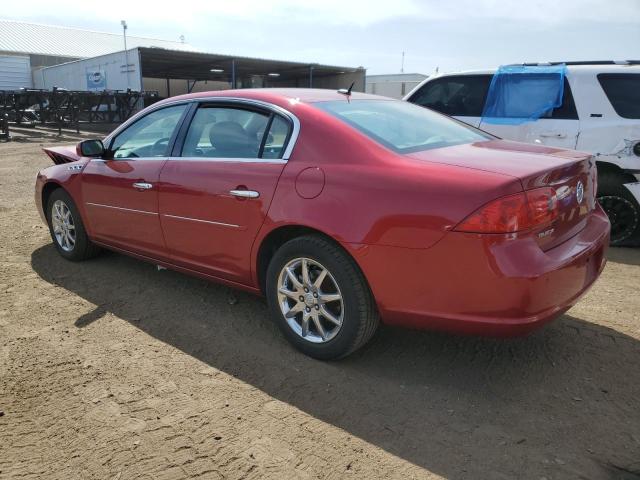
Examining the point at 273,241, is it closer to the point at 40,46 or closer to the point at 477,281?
the point at 477,281

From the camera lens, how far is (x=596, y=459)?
7.62 feet

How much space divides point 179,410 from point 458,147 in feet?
7.12

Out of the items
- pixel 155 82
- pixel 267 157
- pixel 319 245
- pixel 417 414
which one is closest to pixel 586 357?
pixel 417 414

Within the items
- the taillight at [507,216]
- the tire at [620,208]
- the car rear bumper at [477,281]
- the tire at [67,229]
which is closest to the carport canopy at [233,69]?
the tire at [67,229]

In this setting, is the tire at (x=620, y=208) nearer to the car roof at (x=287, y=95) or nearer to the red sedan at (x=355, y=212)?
the red sedan at (x=355, y=212)

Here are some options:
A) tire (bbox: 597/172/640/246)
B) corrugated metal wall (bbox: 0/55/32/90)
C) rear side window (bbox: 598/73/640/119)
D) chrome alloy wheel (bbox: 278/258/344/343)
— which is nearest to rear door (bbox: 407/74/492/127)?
rear side window (bbox: 598/73/640/119)

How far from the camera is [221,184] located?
11.2 feet

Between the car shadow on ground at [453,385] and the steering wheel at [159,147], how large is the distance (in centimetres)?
112

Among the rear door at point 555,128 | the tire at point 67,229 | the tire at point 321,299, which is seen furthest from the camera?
the rear door at point 555,128

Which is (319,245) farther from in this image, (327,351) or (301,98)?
(301,98)

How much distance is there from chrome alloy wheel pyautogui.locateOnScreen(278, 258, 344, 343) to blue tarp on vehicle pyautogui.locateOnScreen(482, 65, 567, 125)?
3946 millimetres

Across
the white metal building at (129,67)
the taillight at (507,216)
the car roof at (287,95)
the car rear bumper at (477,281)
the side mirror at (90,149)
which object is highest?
the white metal building at (129,67)

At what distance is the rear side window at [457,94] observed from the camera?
628 centimetres

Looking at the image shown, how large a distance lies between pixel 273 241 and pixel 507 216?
4.68ft
